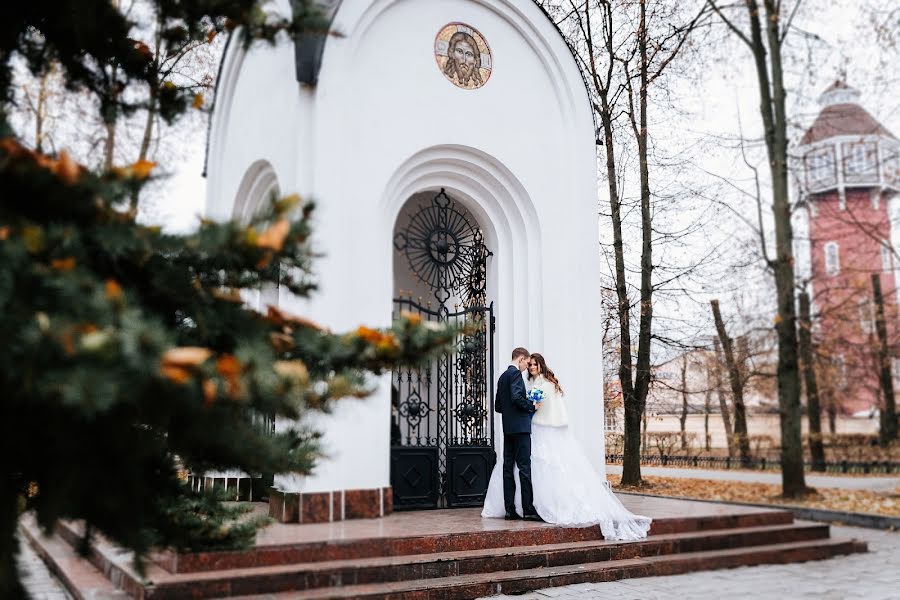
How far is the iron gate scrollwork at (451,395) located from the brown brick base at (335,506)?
815mm

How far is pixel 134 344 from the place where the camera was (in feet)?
5.65

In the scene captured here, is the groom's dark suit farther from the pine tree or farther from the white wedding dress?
the pine tree

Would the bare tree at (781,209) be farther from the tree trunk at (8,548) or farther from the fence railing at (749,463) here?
the tree trunk at (8,548)

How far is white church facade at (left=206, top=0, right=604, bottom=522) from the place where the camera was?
8.55 meters

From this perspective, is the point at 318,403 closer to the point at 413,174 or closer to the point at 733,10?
the point at 413,174

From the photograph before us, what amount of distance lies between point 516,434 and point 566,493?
85 centimetres

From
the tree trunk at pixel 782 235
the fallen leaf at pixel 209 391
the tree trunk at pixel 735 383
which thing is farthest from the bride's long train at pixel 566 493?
the tree trunk at pixel 735 383

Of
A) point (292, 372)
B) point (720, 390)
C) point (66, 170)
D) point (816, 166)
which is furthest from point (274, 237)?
point (720, 390)

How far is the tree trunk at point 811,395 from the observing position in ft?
53.9

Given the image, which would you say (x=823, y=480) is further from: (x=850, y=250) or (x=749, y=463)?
(x=850, y=250)

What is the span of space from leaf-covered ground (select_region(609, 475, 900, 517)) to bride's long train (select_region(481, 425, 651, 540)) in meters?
6.02

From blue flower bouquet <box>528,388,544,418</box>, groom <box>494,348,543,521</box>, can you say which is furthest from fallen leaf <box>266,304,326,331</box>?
blue flower bouquet <box>528,388,544,418</box>

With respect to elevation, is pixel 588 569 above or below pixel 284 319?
below

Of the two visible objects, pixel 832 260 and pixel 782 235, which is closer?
pixel 782 235
